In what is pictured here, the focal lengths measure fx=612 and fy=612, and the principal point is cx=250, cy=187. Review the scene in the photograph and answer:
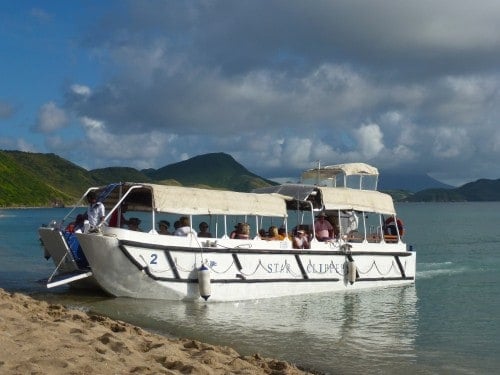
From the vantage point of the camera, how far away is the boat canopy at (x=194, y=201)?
17297 mm

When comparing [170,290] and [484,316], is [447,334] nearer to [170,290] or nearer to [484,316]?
[484,316]

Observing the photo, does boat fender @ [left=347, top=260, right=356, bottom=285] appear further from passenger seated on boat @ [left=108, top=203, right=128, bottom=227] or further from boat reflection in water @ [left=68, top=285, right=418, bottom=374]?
passenger seated on boat @ [left=108, top=203, right=128, bottom=227]

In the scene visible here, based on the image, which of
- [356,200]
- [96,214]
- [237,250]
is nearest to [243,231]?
[237,250]

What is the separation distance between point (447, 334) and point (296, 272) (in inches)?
226

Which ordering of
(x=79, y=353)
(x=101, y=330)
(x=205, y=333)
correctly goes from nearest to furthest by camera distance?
(x=79, y=353) → (x=101, y=330) → (x=205, y=333)

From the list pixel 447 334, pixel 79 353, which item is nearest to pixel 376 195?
pixel 447 334

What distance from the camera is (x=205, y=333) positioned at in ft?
46.5

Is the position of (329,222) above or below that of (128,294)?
above

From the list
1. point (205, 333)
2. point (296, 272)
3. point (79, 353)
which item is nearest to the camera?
point (79, 353)

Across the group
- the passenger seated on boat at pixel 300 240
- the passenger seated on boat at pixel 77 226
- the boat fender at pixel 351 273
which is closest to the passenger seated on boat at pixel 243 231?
the passenger seated on boat at pixel 300 240

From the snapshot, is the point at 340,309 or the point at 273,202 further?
the point at 273,202

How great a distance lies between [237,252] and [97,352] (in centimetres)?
953

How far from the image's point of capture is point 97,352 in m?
8.86

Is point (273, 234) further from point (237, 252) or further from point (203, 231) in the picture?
point (203, 231)
